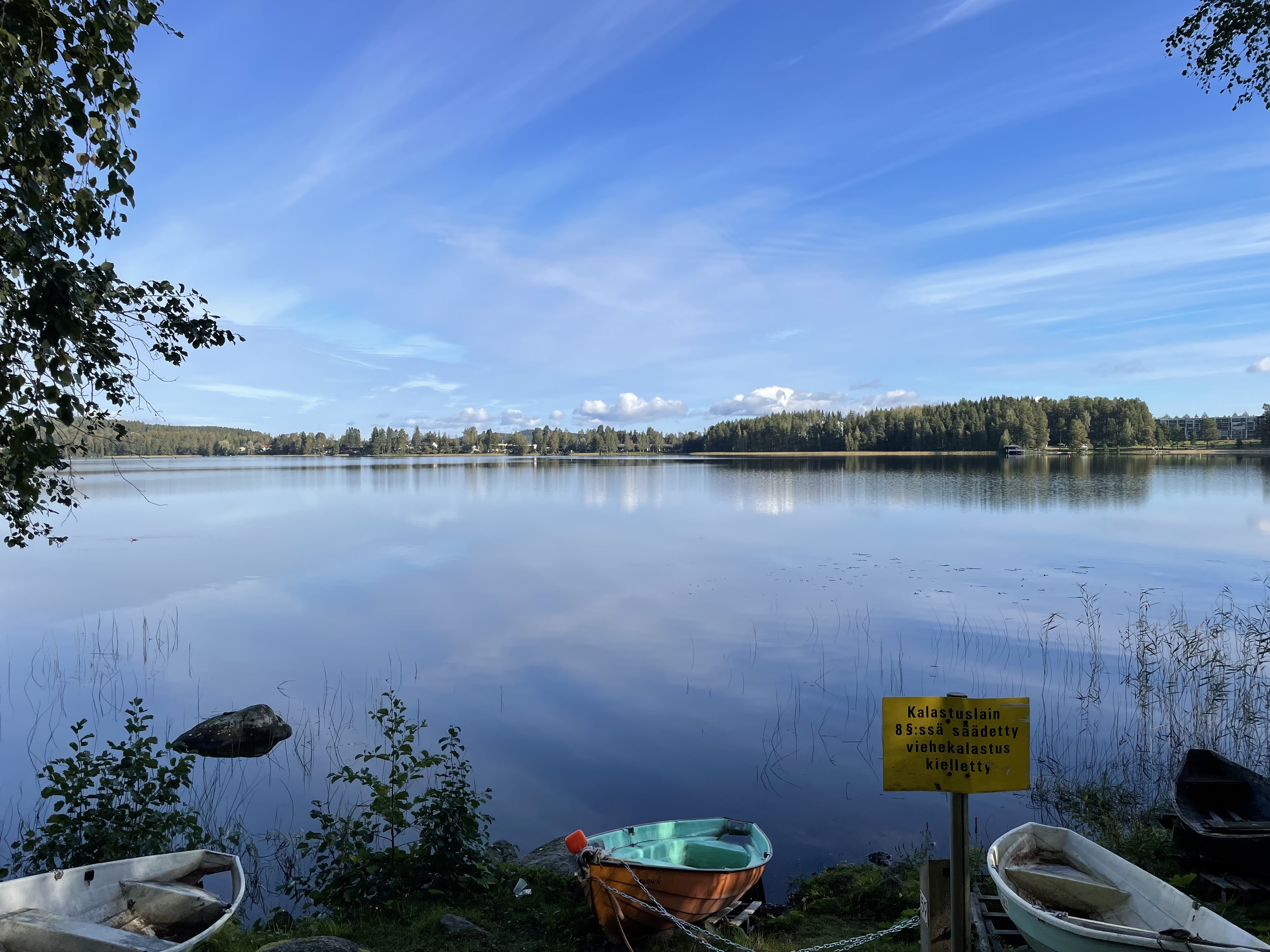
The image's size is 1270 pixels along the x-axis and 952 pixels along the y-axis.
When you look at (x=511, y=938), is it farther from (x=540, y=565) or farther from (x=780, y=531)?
(x=780, y=531)

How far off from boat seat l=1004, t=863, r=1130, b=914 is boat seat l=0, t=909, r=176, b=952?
6169mm

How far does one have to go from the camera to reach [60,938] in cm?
514

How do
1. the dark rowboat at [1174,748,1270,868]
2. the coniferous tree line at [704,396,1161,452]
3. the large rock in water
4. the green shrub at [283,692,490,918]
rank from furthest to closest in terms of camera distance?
1. the coniferous tree line at [704,396,1161,452]
2. the large rock in water
3. the green shrub at [283,692,490,918]
4. the dark rowboat at [1174,748,1270,868]

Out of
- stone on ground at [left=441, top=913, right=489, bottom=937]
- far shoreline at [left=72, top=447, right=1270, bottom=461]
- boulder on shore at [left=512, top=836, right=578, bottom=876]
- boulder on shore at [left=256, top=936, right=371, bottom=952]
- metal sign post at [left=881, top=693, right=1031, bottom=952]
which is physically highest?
far shoreline at [left=72, top=447, right=1270, bottom=461]

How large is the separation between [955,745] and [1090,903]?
2.65m

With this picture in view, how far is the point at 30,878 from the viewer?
216 inches

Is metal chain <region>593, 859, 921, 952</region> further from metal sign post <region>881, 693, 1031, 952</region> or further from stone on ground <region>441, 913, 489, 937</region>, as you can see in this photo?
metal sign post <region>881, 693, 1031, 952</region>

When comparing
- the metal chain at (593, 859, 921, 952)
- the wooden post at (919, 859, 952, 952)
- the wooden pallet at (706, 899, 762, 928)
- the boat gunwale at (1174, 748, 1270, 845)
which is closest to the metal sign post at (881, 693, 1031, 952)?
the wooden post at (919, 859, 952, 952)

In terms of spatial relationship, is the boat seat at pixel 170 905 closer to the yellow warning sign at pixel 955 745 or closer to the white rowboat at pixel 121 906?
the white rowboat at pixel 121 906

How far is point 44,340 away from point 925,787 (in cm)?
507

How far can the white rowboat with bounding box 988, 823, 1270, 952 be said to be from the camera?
4.51m

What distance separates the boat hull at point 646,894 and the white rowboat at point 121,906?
108 inches

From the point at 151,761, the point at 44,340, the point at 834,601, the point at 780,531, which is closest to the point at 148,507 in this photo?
the point at 780,531

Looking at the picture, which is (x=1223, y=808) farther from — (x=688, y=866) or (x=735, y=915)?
(x=688, y=866)
